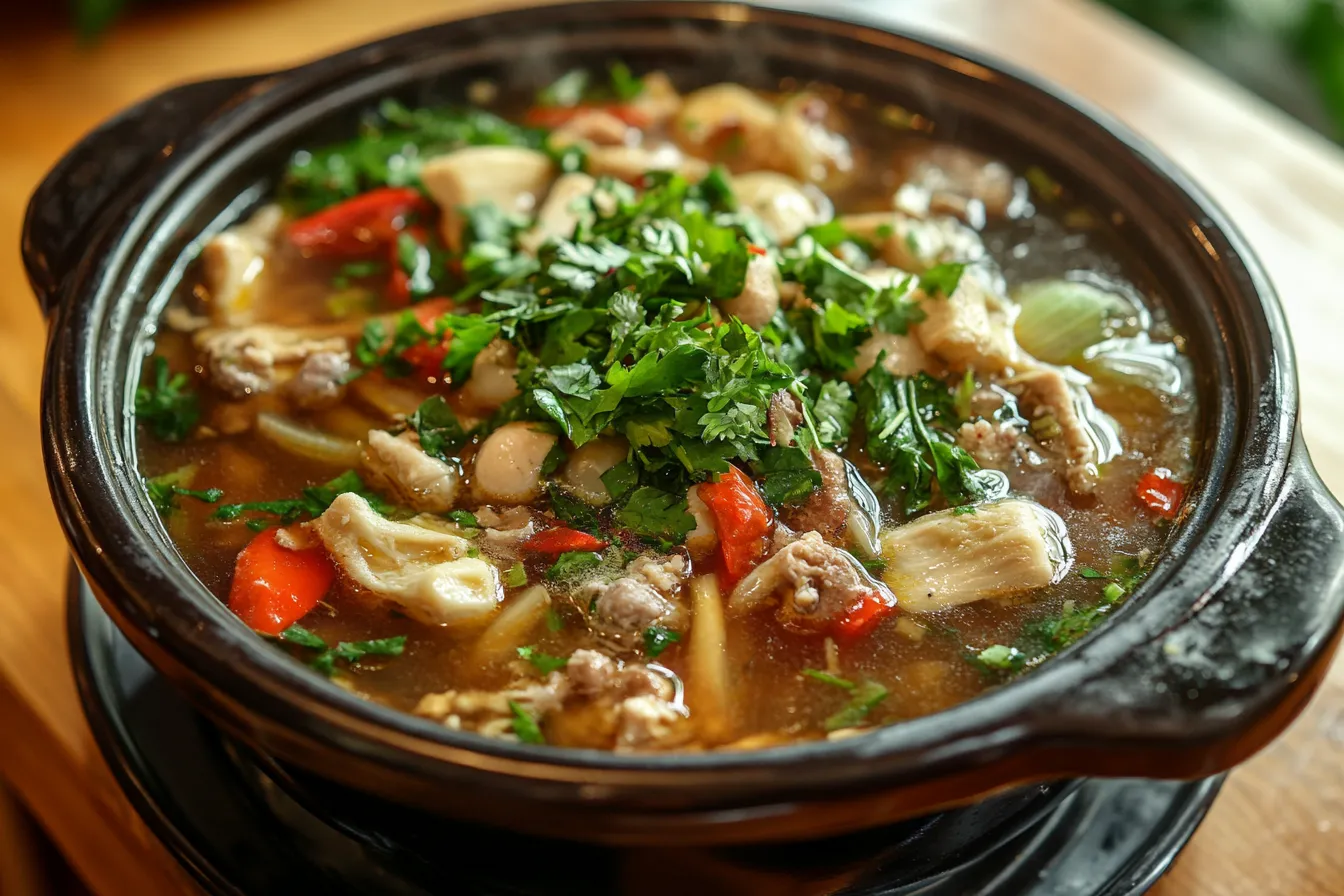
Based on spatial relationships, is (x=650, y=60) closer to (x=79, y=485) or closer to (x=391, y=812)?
(x=79, y=485)

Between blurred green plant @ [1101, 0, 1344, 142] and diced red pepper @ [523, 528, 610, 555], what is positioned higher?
blurred green plant @ [1101, 0, 1344, 142]

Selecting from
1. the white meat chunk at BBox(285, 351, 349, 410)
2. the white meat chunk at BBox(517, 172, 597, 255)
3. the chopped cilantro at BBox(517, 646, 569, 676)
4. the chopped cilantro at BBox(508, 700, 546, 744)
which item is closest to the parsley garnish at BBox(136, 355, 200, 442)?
the white meat chunk at BBox(285, 351, 349, 410)

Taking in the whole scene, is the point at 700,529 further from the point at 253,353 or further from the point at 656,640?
the point at 253,353

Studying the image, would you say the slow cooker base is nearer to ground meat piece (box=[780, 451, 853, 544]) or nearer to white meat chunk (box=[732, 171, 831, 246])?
ground meat piece (box=[780, 451, 853, 544])

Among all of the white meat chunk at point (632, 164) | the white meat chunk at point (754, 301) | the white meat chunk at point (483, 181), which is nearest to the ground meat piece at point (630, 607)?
the white meat chunk at point (754, 301)

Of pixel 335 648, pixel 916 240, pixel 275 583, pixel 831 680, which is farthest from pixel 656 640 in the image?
pixel 916 240

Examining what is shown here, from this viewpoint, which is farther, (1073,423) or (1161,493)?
(1073,423)
